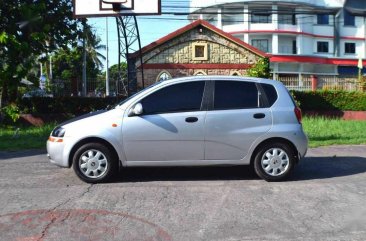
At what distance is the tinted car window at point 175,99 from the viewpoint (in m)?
7.69

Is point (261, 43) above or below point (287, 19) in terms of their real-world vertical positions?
below

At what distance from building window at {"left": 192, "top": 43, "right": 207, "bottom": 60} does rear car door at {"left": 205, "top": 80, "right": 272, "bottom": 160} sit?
2303 centimetres

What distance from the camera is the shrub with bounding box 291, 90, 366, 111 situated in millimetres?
24844

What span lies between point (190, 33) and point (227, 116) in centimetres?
2346

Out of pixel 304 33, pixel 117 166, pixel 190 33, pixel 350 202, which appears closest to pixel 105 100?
pixel 190 33

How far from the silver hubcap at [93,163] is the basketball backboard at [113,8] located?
26.7ft

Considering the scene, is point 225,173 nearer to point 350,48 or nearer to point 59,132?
point 59,132

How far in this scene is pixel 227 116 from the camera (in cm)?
768

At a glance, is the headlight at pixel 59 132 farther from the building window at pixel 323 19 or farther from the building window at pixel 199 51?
the building window at pixel 323 19

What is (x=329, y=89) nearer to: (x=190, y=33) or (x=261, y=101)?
(x=190, y=33)

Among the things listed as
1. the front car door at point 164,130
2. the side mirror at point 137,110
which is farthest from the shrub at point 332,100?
the side mirror at point 137,110

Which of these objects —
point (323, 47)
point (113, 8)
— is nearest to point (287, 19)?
point (323, 47)

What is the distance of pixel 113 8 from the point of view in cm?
1486

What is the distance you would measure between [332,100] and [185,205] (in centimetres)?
2048
